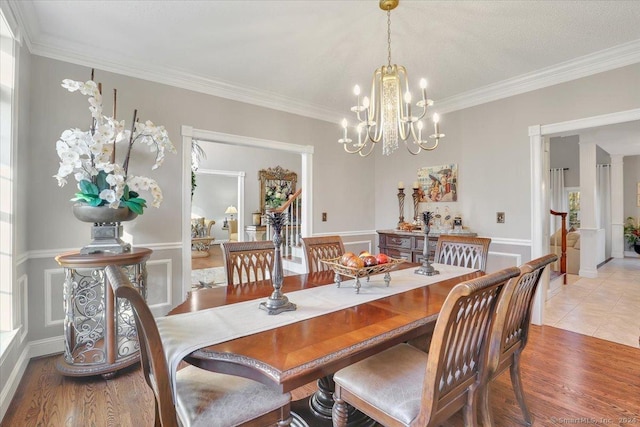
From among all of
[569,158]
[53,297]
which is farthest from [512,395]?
[569,158]

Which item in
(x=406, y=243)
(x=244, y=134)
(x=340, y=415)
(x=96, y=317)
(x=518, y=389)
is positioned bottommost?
(x=518, y=389)

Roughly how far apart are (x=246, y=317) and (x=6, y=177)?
2029 mm

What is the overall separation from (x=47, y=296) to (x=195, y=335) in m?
2.26

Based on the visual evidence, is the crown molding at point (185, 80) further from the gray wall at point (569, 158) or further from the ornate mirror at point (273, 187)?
the gray wall at point (569, 158)

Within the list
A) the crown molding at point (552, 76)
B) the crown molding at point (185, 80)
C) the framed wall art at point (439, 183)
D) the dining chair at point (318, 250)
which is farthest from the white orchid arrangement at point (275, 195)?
the dining chair at point (318, 250)

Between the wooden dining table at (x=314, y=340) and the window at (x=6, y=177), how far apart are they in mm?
1424

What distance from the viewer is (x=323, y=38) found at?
2.43m

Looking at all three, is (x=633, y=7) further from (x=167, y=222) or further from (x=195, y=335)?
(x=167, y=222)

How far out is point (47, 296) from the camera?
2520 millimetres

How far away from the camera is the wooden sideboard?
3.54 meters

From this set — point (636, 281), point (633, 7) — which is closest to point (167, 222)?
point (633, 7)

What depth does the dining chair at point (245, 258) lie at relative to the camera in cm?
212

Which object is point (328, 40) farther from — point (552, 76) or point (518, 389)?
point (518, 389)

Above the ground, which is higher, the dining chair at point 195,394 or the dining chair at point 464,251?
the dining chair at point 464,251
